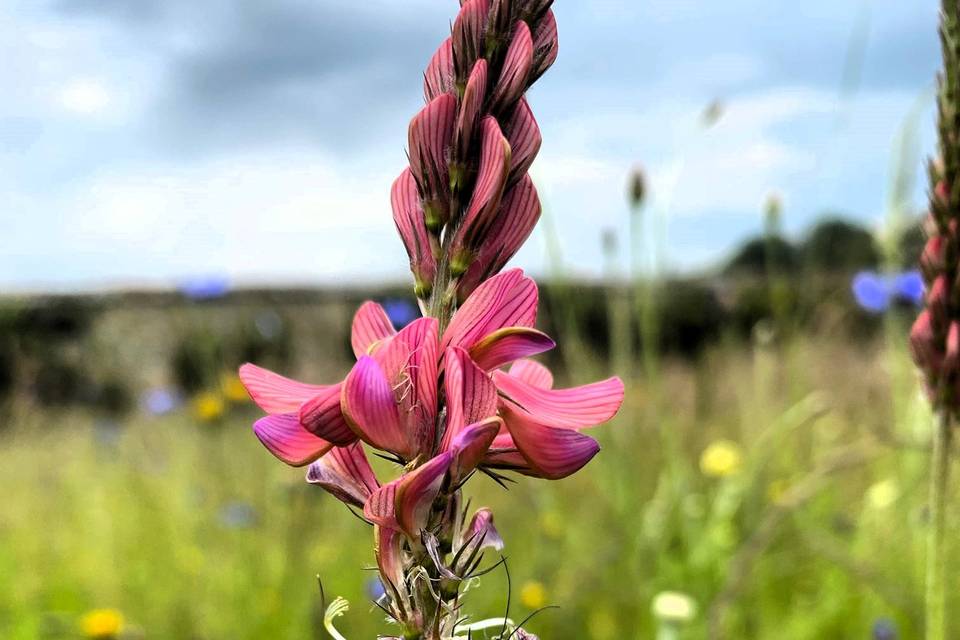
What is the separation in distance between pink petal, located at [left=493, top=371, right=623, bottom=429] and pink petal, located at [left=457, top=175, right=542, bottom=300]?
3.6 inches

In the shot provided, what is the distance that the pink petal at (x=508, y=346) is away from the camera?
746mm

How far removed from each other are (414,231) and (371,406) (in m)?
0.18

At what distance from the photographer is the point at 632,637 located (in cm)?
385

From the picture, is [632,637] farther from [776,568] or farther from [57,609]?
[57,609]

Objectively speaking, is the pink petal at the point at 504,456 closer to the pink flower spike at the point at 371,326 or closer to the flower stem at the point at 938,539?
the pink flower spike at the point at 371,326

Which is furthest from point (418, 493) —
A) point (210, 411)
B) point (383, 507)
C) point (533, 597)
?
point (210, 411)

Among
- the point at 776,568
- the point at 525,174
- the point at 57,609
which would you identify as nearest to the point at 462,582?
the point at 525,174

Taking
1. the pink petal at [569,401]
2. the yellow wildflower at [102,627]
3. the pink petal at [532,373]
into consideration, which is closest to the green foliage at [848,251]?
the yellow wildflower at [102,627]

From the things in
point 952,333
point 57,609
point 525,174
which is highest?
point 525,174

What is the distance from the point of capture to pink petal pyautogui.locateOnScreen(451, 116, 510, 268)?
75cm

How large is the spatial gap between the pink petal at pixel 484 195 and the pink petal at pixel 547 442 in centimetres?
14

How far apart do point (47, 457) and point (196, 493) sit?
415cm

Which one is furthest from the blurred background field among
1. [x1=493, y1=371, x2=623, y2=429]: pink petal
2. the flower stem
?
[x1=493, y1=371, x2=623, y2=429]: pink petal

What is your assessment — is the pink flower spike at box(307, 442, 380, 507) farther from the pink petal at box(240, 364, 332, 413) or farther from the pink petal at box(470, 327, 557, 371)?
the pink petal at box(470, 327, 557, 371)
